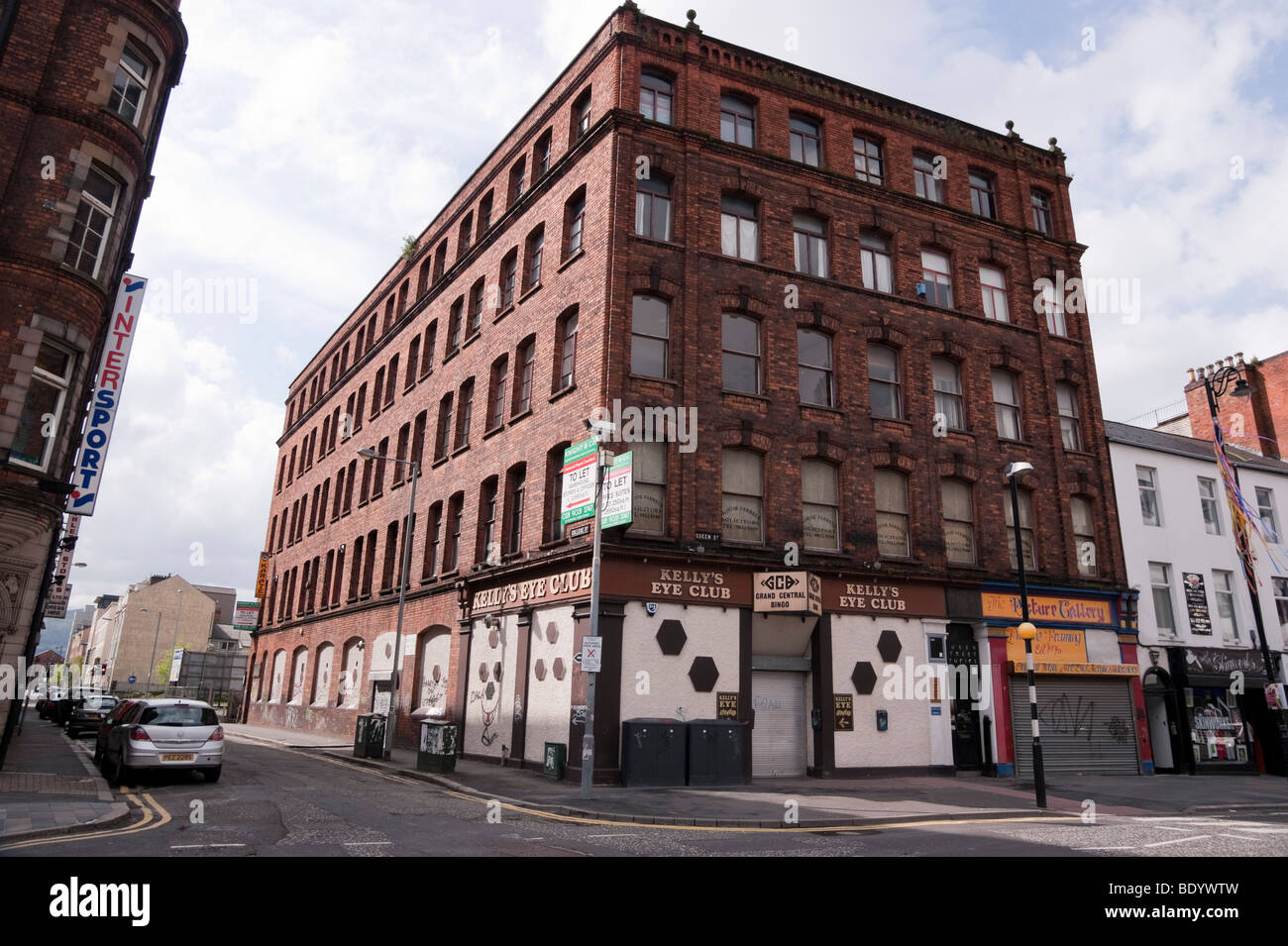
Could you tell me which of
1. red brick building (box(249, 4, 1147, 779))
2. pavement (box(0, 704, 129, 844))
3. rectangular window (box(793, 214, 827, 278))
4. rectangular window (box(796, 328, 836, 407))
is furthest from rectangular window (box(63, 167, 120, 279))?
rectangular window (box(793, 214, 827, 278))

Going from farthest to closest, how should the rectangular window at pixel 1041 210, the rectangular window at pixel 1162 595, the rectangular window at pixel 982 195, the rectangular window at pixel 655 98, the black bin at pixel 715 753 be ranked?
the rectangular window at pixel 1041 210 → the rectangular window at pixel 982 195 → the rectangular window at pixel 1162 595 → the rectangular window at pixel 655 98 → the black bin at pixel 715 753

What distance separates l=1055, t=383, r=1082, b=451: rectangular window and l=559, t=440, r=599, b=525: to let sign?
17.1 m

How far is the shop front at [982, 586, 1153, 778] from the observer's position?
22656mm

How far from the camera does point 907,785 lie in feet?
62.7

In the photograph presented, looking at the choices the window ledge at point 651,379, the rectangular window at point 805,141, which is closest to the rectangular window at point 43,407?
the window ledge at point 651,379

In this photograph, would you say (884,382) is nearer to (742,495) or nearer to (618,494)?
(742,495)

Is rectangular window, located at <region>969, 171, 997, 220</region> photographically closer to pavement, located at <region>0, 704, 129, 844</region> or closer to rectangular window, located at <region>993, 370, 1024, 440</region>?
rectangular window, located at <region>993, 370, 1024, 440</region>

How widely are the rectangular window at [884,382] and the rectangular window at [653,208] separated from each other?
7188mm

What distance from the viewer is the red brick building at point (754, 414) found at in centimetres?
2003

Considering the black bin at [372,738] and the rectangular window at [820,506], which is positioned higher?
the rectangular window at [820,506]

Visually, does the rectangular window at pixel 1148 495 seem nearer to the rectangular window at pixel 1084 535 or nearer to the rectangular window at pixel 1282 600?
the rectangular window at pixel 1084 535
